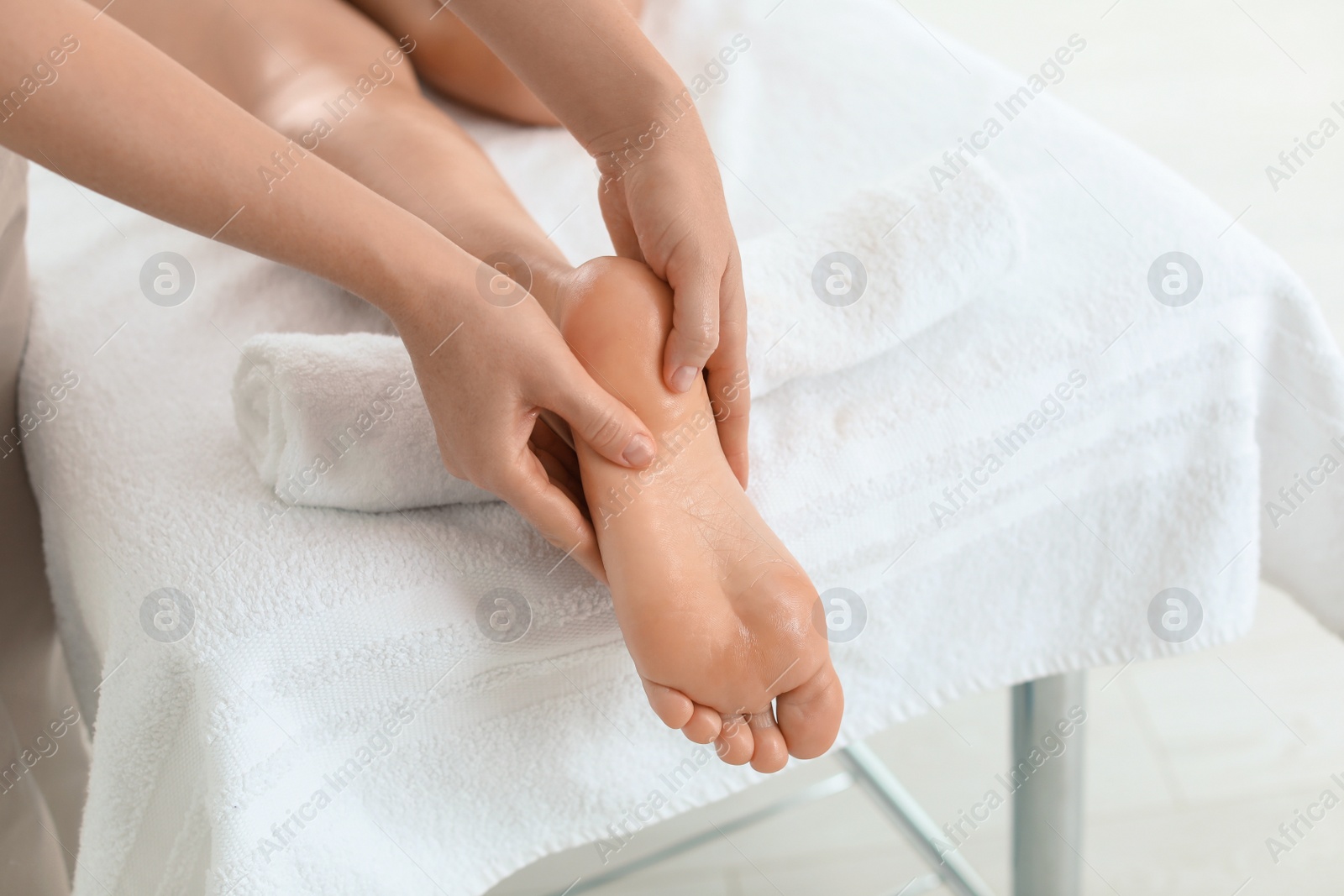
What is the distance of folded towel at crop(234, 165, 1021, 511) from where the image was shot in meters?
0.61

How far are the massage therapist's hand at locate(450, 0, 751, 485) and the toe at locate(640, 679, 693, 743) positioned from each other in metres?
0.16

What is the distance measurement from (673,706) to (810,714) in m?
0.08

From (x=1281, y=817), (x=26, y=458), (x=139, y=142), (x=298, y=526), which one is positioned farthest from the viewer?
(x=1281, y=817)

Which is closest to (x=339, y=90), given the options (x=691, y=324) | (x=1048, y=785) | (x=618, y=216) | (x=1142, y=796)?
(x=618, y=216)

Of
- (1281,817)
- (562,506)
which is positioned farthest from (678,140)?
(1281,817)

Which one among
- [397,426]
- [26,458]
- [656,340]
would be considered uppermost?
[656,340]

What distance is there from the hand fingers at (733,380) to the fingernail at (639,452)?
7cm

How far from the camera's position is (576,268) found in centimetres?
66

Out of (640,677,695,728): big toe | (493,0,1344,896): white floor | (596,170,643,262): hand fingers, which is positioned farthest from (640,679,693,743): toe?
(493,0,1344,896): white floor

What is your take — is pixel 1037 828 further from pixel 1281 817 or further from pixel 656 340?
pixel 656 340

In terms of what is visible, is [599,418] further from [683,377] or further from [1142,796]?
[1142,796]

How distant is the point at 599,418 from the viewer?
1.92ft

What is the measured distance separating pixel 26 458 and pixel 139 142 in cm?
42

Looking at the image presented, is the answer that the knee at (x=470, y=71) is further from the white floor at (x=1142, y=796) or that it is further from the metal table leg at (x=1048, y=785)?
the white floor at (x=1142, y=796)
